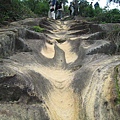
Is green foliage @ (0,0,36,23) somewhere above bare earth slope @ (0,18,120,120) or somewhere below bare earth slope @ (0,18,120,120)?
above

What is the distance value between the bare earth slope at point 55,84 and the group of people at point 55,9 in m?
10.4

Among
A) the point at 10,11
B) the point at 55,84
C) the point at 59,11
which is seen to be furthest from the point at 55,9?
the point at 55,84

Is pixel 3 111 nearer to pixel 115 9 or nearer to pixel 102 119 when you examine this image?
pixel 102 119

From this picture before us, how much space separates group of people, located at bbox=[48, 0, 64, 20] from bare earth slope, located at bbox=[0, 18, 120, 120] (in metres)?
10.4

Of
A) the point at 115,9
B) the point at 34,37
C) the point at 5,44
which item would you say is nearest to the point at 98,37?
the point at 34,37

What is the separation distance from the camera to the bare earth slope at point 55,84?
5.47 meters

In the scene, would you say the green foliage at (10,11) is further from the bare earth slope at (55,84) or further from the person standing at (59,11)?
the person standing at (59,11)

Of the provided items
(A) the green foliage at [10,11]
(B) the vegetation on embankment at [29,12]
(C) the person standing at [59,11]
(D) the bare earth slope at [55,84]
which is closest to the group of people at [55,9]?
(C) the person standing at [59,11]

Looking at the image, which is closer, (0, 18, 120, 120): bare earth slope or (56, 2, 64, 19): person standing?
(0, 18, 120, 120): bare earth slope

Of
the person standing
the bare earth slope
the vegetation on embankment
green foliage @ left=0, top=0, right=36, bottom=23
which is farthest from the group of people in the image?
the bare earth slope

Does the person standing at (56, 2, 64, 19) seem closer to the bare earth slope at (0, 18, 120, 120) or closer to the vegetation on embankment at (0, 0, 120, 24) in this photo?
the vegetation on embankment at (0, 0, 120, 24)

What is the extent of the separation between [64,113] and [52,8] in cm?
1461

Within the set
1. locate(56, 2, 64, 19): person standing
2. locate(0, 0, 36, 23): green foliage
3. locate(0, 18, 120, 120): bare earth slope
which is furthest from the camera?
locate(56, 2, 64, 19): person standing

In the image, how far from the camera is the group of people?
20.0 m
